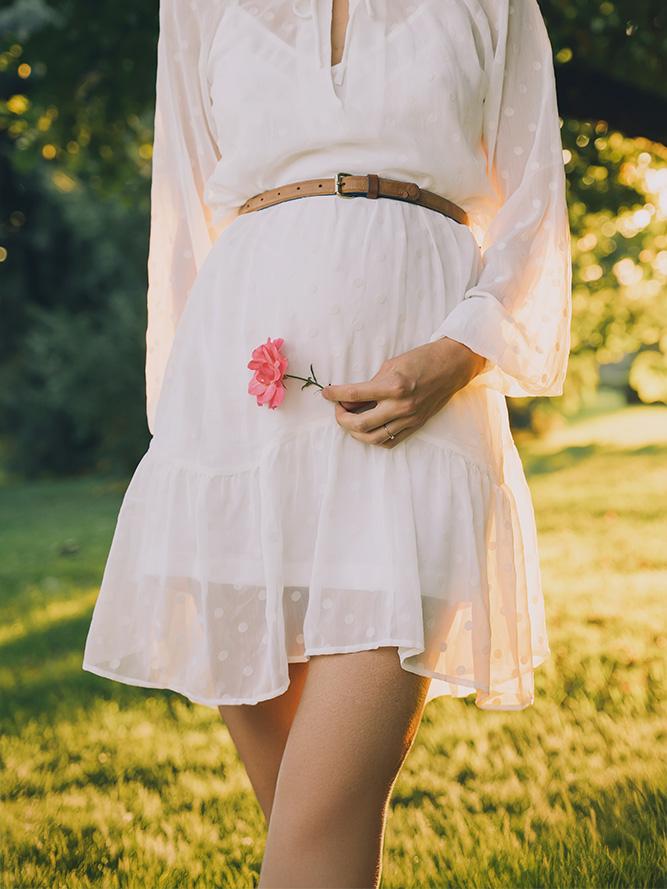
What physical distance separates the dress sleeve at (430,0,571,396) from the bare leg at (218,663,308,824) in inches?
27.9

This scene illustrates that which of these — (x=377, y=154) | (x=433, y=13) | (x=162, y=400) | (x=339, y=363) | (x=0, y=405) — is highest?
(x=433, y=13)

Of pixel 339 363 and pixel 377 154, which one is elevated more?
pixel 377 154

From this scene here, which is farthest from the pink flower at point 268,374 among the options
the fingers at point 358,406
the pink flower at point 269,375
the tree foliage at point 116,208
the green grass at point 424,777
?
the tree foliage at point 116,208

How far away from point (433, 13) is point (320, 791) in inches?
53.6

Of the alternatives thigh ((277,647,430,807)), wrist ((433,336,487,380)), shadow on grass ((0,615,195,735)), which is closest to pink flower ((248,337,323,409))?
wrist ((433,336,487,380))

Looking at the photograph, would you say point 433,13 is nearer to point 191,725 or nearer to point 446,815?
point 446,815

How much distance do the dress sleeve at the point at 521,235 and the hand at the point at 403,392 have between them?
5cm

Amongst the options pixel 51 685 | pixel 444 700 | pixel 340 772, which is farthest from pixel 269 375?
pixel 51 685

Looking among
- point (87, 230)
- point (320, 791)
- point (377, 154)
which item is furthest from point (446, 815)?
point (87, 230)

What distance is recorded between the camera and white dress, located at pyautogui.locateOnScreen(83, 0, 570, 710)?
52.8 inches

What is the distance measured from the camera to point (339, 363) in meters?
1.39

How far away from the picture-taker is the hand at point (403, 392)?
1288 millimetres

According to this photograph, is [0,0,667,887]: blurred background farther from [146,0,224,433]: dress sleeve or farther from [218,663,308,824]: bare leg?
[146,0,224,433]: dress sleeve

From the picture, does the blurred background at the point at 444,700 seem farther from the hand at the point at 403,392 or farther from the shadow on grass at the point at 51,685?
the hand at the point at 403,392
